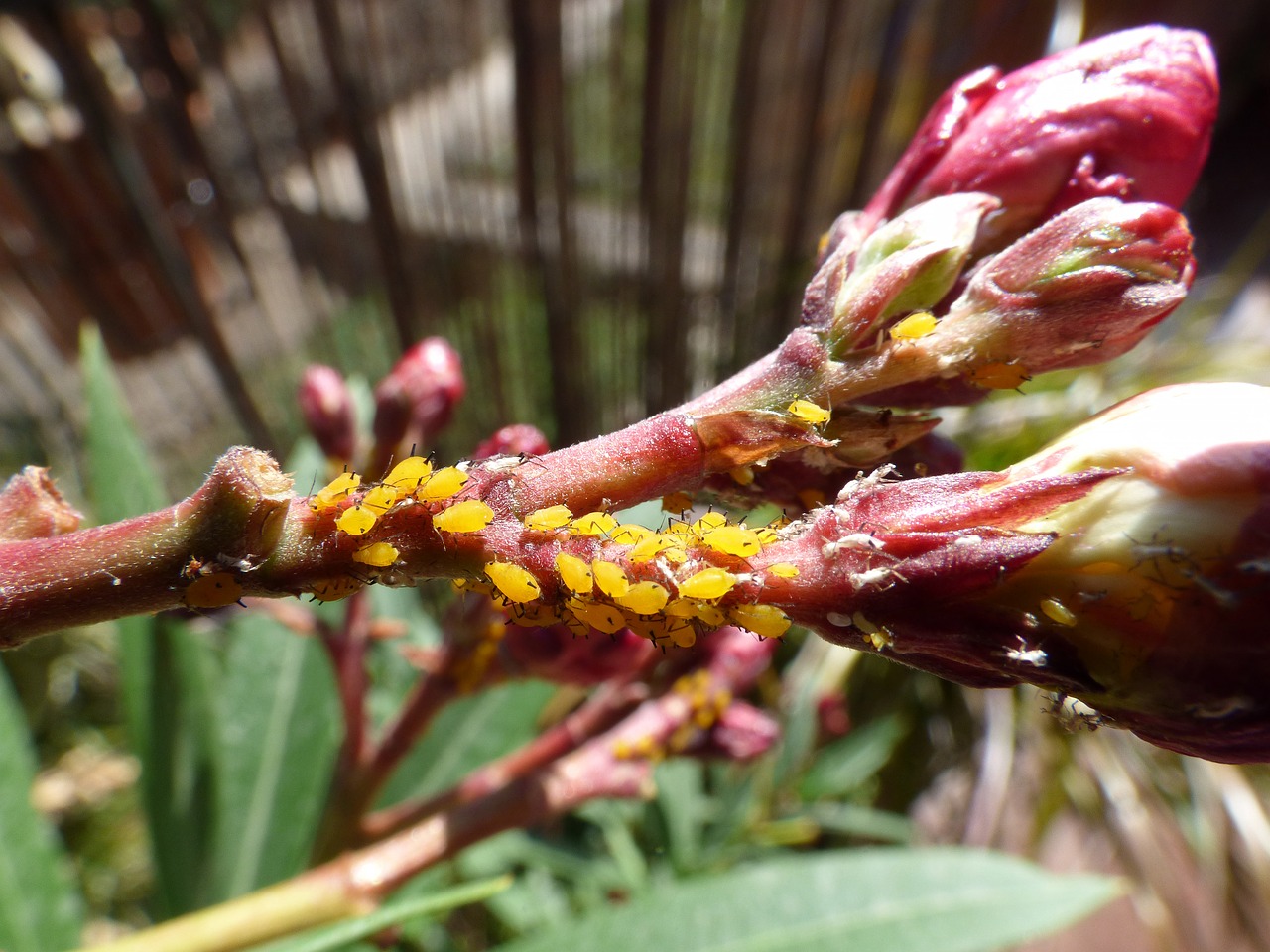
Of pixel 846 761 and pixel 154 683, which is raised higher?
pixel 154 683

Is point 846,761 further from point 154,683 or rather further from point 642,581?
point 642,581

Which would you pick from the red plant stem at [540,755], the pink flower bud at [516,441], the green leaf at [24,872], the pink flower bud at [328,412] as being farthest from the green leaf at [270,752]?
the pink flower bud at [516,441]

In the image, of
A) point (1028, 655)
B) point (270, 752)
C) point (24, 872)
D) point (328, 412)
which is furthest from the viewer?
point (270, 752)

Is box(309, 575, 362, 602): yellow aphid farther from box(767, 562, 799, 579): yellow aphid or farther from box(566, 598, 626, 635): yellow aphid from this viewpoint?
box(767, 562, 799, 579): yellow aphid

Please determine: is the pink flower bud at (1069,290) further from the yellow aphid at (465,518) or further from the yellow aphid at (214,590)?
the yellow aphid at (214,590)

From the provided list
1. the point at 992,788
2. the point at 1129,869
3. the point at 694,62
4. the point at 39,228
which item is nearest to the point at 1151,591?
the point at 694,62

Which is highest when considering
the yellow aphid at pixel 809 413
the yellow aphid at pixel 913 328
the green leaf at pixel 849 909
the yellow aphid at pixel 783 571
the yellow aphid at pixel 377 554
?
the yellow aphid at pixel 913 328

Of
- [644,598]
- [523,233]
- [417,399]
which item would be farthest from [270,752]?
[523,233]

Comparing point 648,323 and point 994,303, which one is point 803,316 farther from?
point 648,323
